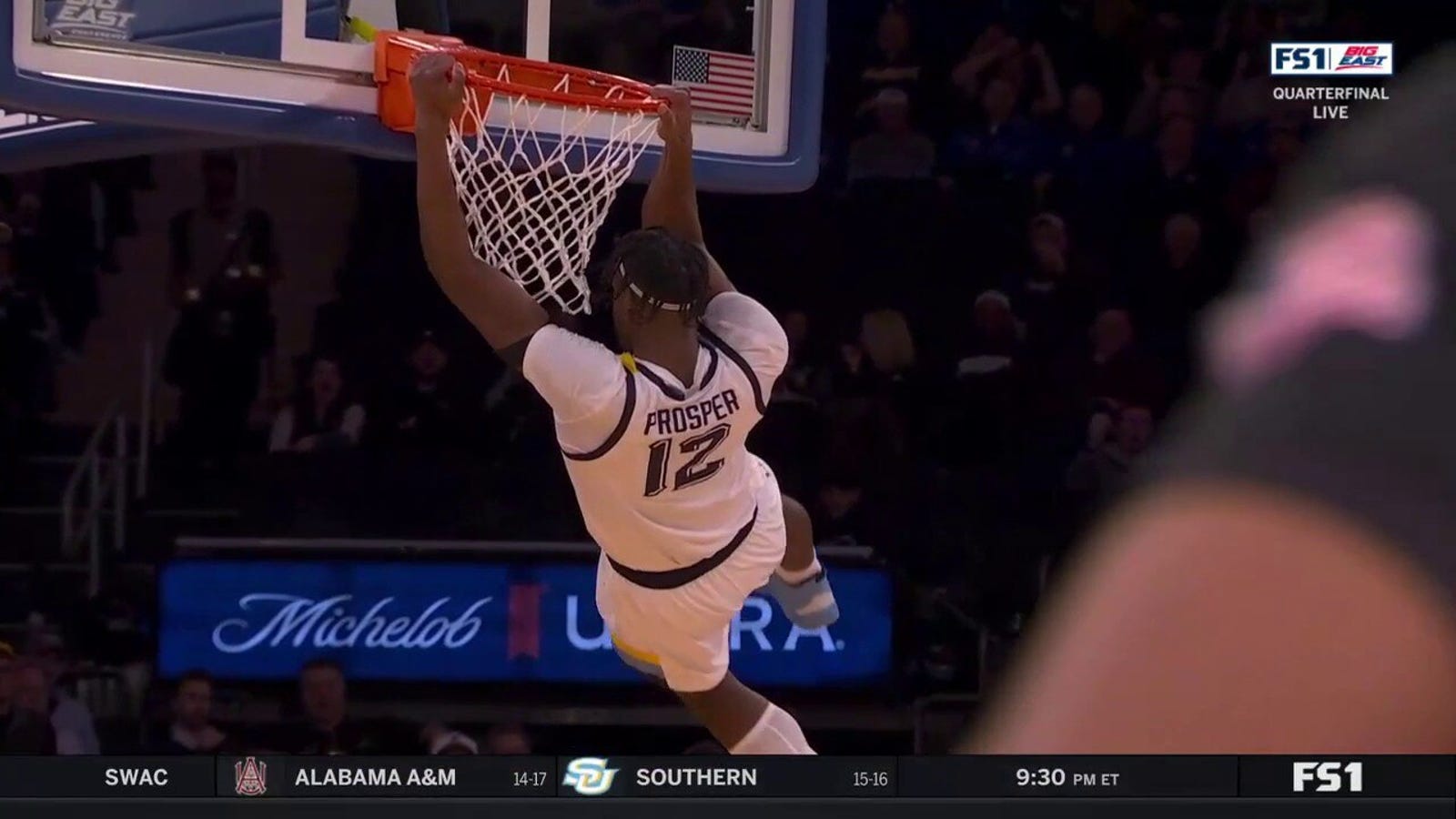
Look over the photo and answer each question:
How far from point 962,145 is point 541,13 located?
141 centimetres

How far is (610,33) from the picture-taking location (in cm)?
427

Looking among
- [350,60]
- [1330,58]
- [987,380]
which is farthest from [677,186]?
[1330,58]

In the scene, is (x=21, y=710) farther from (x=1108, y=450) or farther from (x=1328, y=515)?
(x=1328, y=515)

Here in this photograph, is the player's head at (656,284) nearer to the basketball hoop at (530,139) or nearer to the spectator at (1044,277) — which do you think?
the basketball hoop at (530,139)

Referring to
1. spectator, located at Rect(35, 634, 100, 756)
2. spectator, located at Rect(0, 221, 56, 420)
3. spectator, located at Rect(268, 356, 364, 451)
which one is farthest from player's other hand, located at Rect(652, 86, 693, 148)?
spectator, located at Rect(35, 634, 100, 756)

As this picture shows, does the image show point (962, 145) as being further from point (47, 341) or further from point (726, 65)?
point (47, 341)

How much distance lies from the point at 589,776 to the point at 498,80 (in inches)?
70.5

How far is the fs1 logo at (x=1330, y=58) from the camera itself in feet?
14.8

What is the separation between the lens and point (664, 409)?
150 inches

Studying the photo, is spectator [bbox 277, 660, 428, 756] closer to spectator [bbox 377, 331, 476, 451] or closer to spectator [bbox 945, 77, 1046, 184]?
spectator [bbox 377, 331, 476, 451]

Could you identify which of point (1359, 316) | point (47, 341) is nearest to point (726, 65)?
point (47, 341)

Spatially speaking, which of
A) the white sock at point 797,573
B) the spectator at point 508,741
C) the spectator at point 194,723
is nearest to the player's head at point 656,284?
the white sock at point 797,573

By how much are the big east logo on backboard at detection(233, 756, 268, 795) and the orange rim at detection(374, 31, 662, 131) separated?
1717 millimetres

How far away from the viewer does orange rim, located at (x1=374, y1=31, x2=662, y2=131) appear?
3520 millimetres
